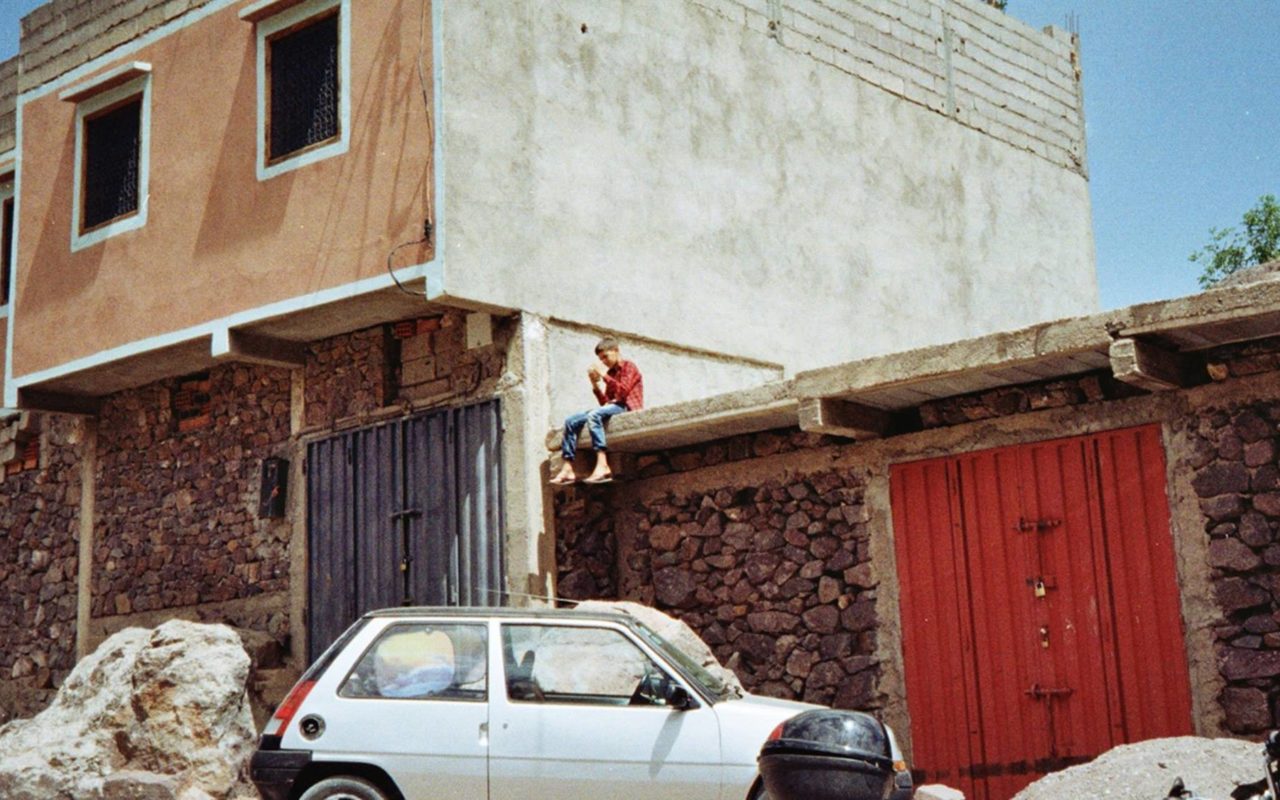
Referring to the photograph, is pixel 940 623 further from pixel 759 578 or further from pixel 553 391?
pixel 553 391

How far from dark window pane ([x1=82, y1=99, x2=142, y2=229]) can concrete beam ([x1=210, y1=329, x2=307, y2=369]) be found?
2.12 metres

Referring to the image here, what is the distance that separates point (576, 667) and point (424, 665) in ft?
2.92

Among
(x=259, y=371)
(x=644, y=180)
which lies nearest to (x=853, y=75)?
(x=644, y=180)

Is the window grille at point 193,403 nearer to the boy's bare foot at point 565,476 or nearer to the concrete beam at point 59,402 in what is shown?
the concrete beam at point 59,402

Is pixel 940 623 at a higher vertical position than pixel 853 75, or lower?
lower

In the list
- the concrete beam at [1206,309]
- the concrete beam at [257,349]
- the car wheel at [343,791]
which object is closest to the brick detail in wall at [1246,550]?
the concrete beam at [1206,309]

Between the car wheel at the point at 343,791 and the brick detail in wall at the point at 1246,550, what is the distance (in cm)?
549

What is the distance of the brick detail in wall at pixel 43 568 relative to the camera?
672 inches

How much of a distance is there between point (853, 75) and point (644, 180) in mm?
3812

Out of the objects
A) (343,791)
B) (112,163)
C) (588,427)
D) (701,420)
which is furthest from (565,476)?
(112,163)

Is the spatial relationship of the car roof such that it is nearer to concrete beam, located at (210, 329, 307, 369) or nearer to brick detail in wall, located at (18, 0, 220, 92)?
concrete beam, located at (210, 329, 307, 369)

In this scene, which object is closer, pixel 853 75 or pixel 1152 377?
pixel 1152 377

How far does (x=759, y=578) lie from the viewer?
12.6m

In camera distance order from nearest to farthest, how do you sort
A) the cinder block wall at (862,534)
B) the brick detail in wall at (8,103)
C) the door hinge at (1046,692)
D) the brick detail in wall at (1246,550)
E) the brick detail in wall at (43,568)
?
the brick detail in wall at (1246,550)
the cinder block wall at (862,534)
the door hinge at (1046,692)
the brick detail in wall at (43,568)
the brick detail in wall at (8,103)
